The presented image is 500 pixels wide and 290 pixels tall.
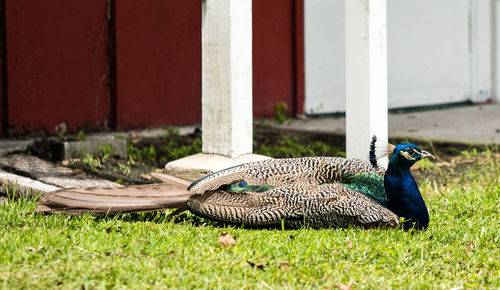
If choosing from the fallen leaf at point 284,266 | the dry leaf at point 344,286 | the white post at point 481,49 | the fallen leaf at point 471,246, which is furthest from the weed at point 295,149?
the white post at point 481,49

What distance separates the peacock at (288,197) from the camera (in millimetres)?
3924

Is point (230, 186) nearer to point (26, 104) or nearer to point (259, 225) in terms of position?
point (259, 225)

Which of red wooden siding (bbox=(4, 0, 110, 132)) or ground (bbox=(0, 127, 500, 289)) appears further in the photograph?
red wooden siding (bbox=(4, 0, 110, 132))

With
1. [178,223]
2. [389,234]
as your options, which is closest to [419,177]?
[389,234]

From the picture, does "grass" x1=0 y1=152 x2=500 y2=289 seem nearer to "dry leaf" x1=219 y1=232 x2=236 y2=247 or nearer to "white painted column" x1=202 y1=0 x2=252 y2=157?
"dry leaf" x1=219 y1=232 x2=236 y2=247

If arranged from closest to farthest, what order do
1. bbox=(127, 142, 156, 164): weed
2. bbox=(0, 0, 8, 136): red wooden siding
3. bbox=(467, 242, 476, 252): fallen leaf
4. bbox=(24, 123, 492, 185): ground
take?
bbox=(467, 242, 476, 252): fallen leaf
bbox=(24, 123, 492, 185): ground
bbox=(127, 142, 156, 164): weed
bbox=(0, 0, 8, 136): red wooden siding

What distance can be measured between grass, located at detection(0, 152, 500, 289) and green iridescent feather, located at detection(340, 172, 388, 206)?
22 cm

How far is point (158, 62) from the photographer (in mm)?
8359

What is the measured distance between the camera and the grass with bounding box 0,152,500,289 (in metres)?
3.03

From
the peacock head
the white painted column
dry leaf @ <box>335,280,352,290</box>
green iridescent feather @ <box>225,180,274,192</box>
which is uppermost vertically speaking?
the white painted column

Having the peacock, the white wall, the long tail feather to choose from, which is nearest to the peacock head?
the peacock

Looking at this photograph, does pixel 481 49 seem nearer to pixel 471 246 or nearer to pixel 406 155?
pixel 406 155

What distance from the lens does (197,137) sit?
740 centimetres

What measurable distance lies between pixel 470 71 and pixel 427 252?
30.5ft
